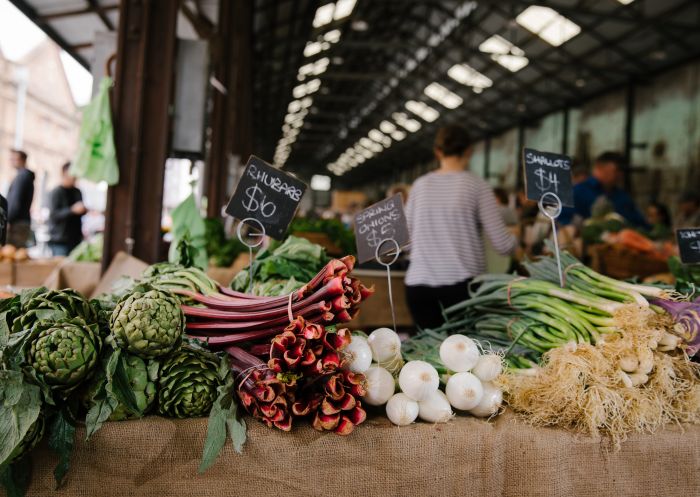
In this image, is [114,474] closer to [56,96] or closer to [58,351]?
[58,351]

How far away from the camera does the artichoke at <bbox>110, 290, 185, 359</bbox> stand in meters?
1.25

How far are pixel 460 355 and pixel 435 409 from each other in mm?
149

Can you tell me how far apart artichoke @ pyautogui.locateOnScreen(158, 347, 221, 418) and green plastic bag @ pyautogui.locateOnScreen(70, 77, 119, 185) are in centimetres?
244

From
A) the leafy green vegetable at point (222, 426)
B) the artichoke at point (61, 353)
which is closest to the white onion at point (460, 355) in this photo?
the leafy green vegetable at point (222, 426)

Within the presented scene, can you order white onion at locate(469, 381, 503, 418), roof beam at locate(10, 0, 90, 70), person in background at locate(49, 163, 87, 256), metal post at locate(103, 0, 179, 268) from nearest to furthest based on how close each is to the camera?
white onion at locate(469, 381, 503, 418), metal post at locate(103, 0, 179, 268), roof beam at locate(10, 0, 90, 70), person in background at locate(49, 163, 87, 256)

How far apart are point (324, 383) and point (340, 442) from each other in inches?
5.5

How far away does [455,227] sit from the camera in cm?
303

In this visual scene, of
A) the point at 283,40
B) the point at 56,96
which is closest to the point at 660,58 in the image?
the point at 283,40

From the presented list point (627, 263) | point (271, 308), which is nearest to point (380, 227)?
point (271, 308)

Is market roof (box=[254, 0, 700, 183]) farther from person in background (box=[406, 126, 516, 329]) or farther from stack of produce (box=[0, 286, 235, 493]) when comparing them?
stack of produce (box=[0, 286, 235, 493])

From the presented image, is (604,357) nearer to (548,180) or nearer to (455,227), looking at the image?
(548,180)

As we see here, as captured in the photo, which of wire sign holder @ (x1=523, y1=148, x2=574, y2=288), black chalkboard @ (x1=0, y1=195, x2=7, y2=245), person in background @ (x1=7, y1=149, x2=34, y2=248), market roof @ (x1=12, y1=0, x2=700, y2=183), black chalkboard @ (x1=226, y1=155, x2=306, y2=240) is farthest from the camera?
market roof @ (x1=12, y1=0, x2=700, y2=183)

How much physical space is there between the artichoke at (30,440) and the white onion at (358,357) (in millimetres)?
651

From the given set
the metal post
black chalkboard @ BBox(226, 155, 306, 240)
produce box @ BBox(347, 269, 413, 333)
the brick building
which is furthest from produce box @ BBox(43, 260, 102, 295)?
the brick building
